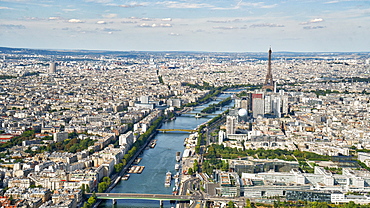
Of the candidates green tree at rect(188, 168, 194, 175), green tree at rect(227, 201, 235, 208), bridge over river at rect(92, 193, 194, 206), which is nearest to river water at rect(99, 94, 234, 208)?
bridge over river at rect(92, 193, 194, 206)

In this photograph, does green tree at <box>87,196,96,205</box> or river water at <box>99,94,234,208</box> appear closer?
green tree at <box>87,196,96,205</box>

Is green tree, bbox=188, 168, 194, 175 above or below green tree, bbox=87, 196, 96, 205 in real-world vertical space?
above

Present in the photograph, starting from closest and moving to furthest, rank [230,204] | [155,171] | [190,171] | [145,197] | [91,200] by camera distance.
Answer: [230,204]
[91,200]
[145,197]
[190,171]
[155,171]

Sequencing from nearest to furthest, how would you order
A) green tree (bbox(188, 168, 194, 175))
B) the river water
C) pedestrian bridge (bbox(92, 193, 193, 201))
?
pedestrian bridge (bbox(92, 193, 193, 201)) → the river water → green tree (bbox(188, 168, 194, 175))

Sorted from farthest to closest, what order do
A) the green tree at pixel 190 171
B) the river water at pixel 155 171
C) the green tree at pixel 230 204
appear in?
the green tree at pixel 190 171 < the river water at pixel 155 171 < the green tree at pixel 230 204

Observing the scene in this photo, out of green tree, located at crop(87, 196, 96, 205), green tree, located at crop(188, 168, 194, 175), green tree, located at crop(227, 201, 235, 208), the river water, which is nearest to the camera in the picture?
green tree, located at crop(227, 201, 235, 208)

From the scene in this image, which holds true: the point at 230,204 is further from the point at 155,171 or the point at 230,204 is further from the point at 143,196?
the point at 155,171

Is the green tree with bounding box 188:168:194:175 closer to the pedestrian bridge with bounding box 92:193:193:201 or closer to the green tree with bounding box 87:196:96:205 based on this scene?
the pedestrian bridge with bounding box 92:193:193:201

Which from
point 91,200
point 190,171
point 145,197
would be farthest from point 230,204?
point 91,200

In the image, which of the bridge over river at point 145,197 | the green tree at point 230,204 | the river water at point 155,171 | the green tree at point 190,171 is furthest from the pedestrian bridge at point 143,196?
the green tree at point 190,171

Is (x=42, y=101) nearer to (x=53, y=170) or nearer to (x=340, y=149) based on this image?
(x=53, y=170)

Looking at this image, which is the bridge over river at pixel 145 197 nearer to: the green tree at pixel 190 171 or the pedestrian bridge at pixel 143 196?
the pedestrian bridge at pixel 143 196

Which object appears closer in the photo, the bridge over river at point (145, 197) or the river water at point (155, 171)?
the bridge over river at point (145, 197)

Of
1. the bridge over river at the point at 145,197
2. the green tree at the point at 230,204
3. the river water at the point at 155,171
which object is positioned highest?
the green tree at the point at 230,204
